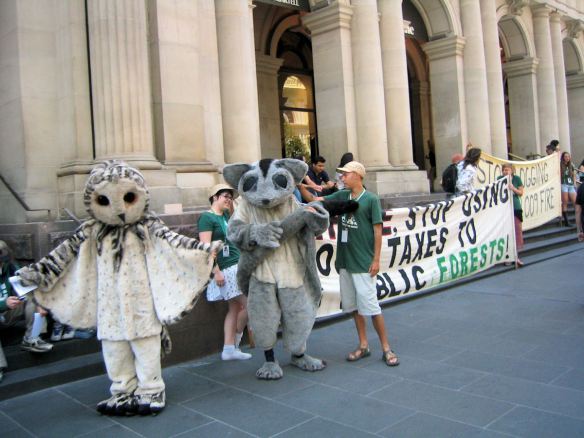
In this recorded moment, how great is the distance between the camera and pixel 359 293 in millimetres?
5395

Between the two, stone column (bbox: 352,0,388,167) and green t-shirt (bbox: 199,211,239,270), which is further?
stone column (bbox: 352,0,388,167)

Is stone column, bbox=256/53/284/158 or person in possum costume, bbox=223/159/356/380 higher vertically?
stone column, bbox=256/53/284/158

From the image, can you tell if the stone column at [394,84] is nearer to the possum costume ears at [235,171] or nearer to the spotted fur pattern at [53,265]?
the possum costume ears at [235,171]

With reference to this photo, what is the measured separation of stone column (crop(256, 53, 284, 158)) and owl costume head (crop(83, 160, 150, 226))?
1160 cm

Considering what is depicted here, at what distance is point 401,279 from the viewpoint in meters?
7.61

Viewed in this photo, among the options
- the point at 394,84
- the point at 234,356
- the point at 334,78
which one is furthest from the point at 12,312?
the point at 394,84

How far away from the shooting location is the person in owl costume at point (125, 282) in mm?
4262

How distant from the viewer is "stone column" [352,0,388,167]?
11.7 metres

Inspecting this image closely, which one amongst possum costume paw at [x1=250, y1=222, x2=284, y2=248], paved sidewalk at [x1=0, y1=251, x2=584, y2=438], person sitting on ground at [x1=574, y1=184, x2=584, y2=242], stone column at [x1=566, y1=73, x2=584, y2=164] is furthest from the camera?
stone column at [x1=566, y1=73, x2=584, y2=164]

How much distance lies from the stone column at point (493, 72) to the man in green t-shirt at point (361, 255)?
1162 cm

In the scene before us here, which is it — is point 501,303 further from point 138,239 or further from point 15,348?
point 15,348

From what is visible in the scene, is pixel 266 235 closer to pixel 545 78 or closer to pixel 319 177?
pixel 319 177

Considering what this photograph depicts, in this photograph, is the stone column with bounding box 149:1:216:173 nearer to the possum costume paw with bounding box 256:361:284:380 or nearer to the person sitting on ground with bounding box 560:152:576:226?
the possum costume paw with bounding box 256:361:284:380

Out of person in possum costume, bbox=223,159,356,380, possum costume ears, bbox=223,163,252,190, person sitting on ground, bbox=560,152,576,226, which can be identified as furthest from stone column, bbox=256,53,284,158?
person in possum costume, bbox=223,159,356,380
